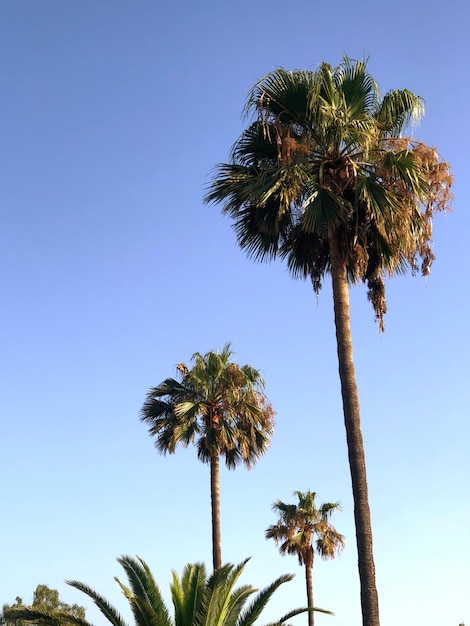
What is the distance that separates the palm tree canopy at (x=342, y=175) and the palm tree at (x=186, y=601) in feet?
24.9

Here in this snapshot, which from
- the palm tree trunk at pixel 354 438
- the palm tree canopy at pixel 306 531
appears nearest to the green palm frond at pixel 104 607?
the palm tree trunk at pixel 354 438

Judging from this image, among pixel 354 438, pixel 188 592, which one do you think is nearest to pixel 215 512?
pixel 188 592

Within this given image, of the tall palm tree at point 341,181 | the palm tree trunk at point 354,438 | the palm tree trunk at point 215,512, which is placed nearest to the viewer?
the palm tree trunk at point 354,438

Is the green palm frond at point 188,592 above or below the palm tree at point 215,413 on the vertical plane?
below

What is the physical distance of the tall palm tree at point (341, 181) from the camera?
17.3 metres

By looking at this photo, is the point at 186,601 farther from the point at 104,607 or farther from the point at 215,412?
the point at 215,412

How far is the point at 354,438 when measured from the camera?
15812 millimetres

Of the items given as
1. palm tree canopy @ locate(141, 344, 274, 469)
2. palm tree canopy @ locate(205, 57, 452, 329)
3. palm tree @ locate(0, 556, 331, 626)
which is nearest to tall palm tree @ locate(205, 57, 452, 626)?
palm tree canopy @ locate(205, 57, 452, 329)

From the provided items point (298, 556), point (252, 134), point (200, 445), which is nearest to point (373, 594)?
point (252, 134)

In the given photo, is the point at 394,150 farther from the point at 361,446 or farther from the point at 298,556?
the point at 298,556

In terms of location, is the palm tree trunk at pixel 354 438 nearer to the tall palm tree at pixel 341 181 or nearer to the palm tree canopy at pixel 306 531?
the tall palm tree at pixel 341 181

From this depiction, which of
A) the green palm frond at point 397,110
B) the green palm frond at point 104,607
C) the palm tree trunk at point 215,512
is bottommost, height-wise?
the green palm frond at point 104,607

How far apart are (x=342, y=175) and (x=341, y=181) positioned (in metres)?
0.16

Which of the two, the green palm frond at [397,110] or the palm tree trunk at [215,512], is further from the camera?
the palm tree trunk at [215,512]
